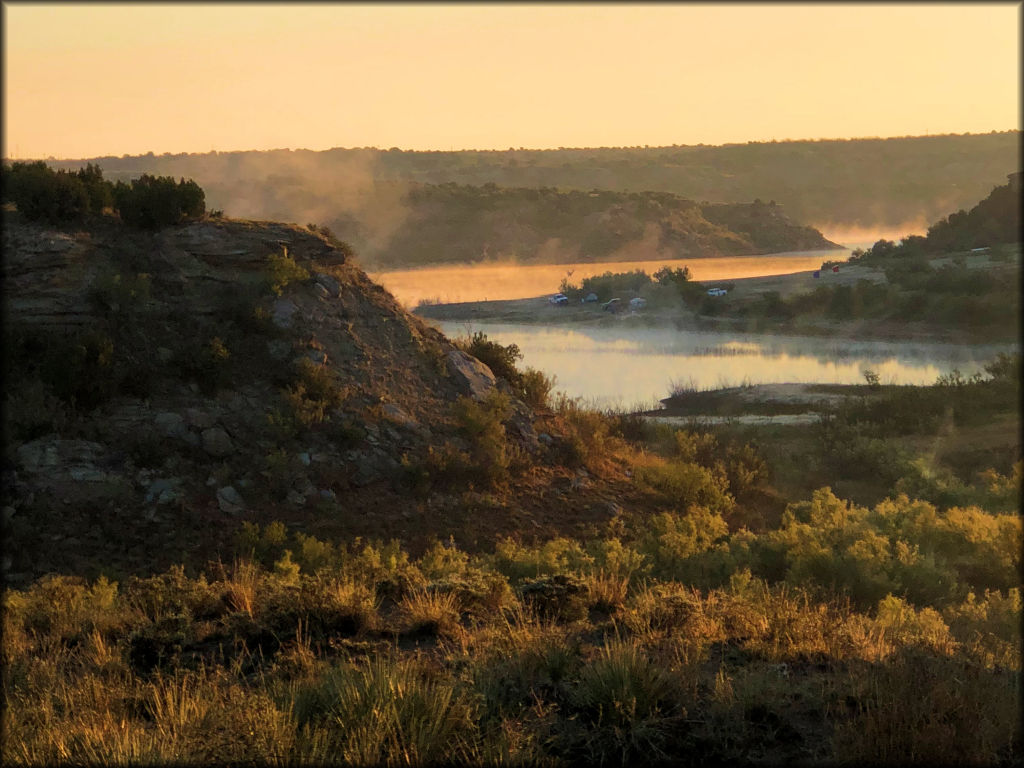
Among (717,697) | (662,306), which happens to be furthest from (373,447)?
(662,306)

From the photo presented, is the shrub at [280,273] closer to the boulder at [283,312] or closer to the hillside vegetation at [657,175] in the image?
the boulder at [283,312]

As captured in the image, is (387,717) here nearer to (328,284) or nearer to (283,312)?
(283,312)

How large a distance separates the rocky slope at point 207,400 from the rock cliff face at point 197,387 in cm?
2

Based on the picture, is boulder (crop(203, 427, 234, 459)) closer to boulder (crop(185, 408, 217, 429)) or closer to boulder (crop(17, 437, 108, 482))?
boulder (crop(185, 408, 217, 429))

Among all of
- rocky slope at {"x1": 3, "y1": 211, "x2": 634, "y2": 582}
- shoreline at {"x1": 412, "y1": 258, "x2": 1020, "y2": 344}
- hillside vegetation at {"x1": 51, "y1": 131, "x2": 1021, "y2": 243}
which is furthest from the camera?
hillside vegetation at {"x1": 51, "y1": 131, "x2": 1021, "y2": 243}

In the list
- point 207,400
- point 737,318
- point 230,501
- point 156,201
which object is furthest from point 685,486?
point 737,318

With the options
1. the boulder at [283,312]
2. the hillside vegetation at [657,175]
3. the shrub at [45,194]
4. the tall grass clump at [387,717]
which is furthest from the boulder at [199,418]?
the hillside vegetation at [657,175]

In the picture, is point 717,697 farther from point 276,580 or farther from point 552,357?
point 552,357

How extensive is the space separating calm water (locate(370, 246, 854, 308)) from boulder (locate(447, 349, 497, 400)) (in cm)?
3353

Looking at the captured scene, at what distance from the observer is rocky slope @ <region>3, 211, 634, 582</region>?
35.6 ft

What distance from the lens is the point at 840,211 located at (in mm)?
92625

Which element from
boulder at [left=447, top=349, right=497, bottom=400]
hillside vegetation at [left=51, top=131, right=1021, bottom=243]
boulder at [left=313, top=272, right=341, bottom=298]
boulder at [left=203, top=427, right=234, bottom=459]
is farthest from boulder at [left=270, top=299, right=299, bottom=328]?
hillside vegetation at [left=51, top=131, right=1021, bottom=243]

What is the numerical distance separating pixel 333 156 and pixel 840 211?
198ft

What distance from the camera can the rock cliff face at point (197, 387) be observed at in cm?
1098
